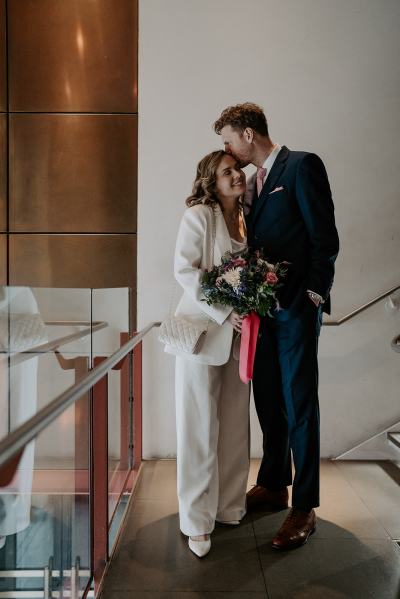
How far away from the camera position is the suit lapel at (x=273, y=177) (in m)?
2.44

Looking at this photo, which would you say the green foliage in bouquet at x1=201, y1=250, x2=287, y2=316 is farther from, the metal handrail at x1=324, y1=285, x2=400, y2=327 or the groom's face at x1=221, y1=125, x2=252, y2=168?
the metal handrail at x1=324, y1=285, x2=400, y2=327

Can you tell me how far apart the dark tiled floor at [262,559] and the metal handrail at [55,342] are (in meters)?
0.93

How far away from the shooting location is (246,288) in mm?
2148

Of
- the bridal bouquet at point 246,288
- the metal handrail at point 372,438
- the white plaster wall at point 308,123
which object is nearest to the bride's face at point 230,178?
the bridal bouquet at point 246,288

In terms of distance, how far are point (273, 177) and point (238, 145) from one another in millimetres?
218

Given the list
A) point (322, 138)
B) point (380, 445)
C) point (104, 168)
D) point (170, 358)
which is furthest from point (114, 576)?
point (322, 138)

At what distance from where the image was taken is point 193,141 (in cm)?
347

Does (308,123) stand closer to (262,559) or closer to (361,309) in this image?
(361,309)

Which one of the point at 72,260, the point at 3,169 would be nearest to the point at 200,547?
the point at 72,260

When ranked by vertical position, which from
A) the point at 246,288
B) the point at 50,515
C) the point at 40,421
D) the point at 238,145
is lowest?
the point at 50,515

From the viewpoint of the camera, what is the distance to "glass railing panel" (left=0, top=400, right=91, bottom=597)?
1165 millimetres

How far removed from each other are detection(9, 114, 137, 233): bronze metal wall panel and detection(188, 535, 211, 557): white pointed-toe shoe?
1.94m

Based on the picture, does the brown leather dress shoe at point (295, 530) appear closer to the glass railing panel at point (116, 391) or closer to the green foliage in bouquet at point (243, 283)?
the glass railing panel at point (116, 391)

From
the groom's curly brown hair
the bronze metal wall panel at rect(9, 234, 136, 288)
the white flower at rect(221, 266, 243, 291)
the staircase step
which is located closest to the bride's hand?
the white flower at rect(221, 266, 243, 291)
